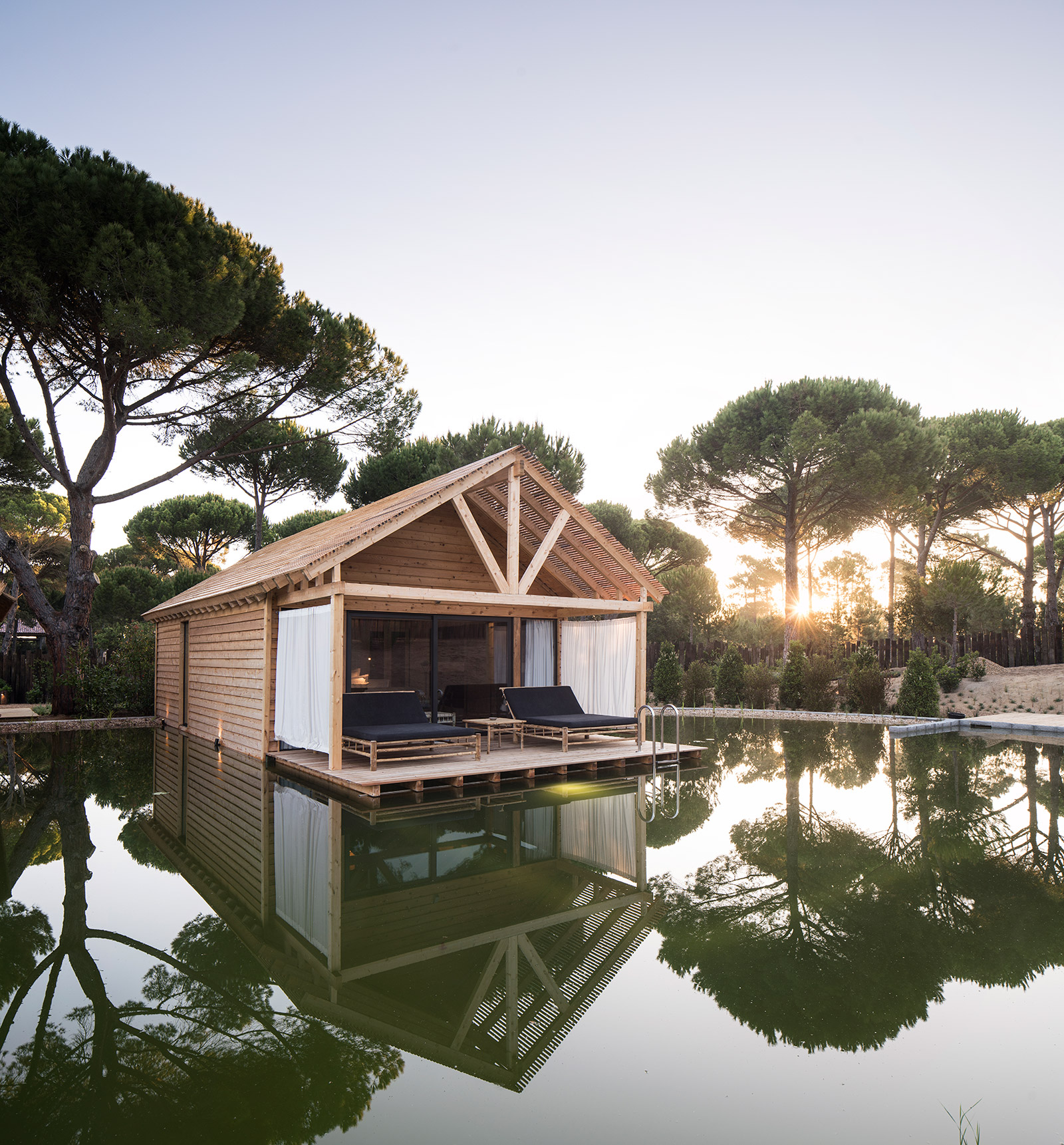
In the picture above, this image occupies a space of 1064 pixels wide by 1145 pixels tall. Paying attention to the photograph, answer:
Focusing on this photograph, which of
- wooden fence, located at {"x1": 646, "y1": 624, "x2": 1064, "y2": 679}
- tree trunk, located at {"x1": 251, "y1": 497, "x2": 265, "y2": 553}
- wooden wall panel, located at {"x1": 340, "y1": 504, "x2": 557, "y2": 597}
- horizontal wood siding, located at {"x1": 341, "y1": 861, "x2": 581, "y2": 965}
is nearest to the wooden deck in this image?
wooden wall panel, located at {"x1": 340, "y1": 504, "x2": 557, "y2": 597}

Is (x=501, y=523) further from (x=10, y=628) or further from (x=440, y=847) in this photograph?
(x=10, y=628)

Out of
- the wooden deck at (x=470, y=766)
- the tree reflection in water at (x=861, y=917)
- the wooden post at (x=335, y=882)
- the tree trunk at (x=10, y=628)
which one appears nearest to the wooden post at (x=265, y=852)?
the wooden post at (x=335, y=882)

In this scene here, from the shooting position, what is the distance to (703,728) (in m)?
15.2

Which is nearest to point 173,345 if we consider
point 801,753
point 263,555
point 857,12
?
point 263,555

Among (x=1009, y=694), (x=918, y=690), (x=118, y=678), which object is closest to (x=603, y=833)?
(x=918, y=690)

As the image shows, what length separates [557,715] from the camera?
11.5 meters

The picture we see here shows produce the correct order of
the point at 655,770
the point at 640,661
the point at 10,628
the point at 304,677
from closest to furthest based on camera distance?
the point at 304,677
the point at 655,770
the point at 640,661
the point at 10,628

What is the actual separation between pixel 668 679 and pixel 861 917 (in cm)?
1535

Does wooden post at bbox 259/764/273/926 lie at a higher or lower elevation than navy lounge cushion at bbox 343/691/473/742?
lower

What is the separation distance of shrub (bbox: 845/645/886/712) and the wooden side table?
9042mm

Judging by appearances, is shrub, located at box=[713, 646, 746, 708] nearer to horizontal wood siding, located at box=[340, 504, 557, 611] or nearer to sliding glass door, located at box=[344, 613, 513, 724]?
sliding glass door, located at box=[344, 613, 513, 724]

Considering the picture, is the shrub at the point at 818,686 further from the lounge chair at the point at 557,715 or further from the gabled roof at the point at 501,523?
the lounge chair at the point at 557,715

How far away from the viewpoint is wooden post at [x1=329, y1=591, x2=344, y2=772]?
28.8 feet

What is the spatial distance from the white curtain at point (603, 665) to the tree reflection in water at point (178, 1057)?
28.4 ft
